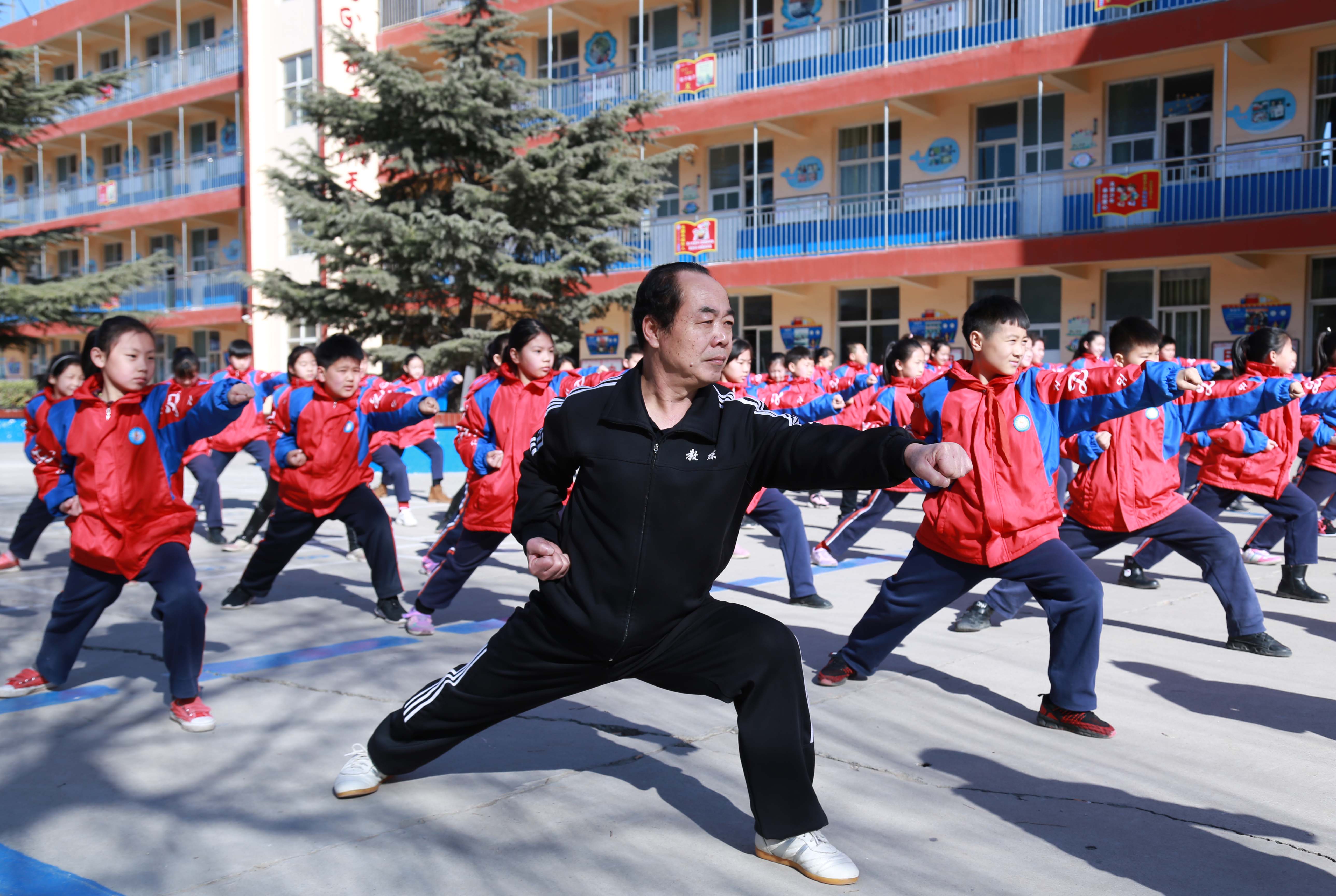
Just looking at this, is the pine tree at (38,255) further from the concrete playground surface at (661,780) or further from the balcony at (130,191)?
the concrete playground surface at (661,780)

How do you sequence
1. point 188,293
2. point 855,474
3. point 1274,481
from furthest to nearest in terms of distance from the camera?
1. point 188,293
2. point 1274,481
3. point 855,474

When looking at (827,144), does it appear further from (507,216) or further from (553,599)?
(553,599)

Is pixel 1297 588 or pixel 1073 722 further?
pixel 1297 588

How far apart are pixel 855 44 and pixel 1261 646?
1879 centimetres

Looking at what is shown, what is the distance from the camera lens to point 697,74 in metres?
23.7

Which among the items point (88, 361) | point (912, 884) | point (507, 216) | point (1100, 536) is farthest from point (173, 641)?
point (507, 216)

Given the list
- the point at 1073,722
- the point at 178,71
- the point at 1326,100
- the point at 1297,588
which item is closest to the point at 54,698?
the point at 1073,722

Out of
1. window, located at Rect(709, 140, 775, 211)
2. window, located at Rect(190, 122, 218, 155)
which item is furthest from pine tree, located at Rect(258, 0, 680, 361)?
window, located at Rect(190, 122, 218, 155)

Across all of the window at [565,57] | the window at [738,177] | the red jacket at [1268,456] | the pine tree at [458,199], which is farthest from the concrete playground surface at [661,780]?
the window at [565,57]

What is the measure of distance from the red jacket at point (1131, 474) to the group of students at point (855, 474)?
0.04ft

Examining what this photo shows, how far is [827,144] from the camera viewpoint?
23.5m

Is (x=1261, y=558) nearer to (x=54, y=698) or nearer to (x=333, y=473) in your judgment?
(x=333, y=473)

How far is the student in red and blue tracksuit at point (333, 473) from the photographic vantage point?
6.72 meters

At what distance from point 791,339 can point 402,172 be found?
8.51 metres
